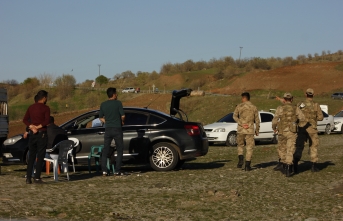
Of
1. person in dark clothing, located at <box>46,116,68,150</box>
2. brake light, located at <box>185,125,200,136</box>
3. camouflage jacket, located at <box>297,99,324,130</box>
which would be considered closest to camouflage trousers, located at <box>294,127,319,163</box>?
camouflage jacket, located at <box>297,99,324,130</box>

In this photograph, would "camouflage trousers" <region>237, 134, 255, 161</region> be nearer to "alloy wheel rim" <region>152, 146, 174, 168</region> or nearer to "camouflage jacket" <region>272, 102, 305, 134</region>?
"camouflage jacket" <region>272, 102, 305, 134</region>

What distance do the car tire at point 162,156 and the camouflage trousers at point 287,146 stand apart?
2.44 meters

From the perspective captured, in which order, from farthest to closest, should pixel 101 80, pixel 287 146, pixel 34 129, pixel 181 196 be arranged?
pixel 101 80 → pixel 287 146 → pixel 34 129 → pixel 181 196

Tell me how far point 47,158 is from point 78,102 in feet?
259

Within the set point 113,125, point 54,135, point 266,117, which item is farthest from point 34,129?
point 266,117

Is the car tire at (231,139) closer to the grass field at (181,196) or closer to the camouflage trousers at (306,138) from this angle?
the grass field at (181,196)

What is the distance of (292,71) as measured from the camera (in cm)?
10431

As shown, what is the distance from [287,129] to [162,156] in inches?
118

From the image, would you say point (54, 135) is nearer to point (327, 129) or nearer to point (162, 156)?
point (162, 156)

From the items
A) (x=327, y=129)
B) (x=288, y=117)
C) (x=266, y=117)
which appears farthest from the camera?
(x=327, y=129)

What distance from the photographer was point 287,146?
45.4 feet

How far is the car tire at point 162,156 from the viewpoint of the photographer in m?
14.8

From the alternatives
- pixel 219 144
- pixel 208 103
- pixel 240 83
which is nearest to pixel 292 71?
pixel 240 83

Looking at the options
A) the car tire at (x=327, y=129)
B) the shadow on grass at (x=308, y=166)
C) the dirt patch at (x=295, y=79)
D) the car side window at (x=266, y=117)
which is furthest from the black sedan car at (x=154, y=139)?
the dirt patch at (x=295, y=79)
